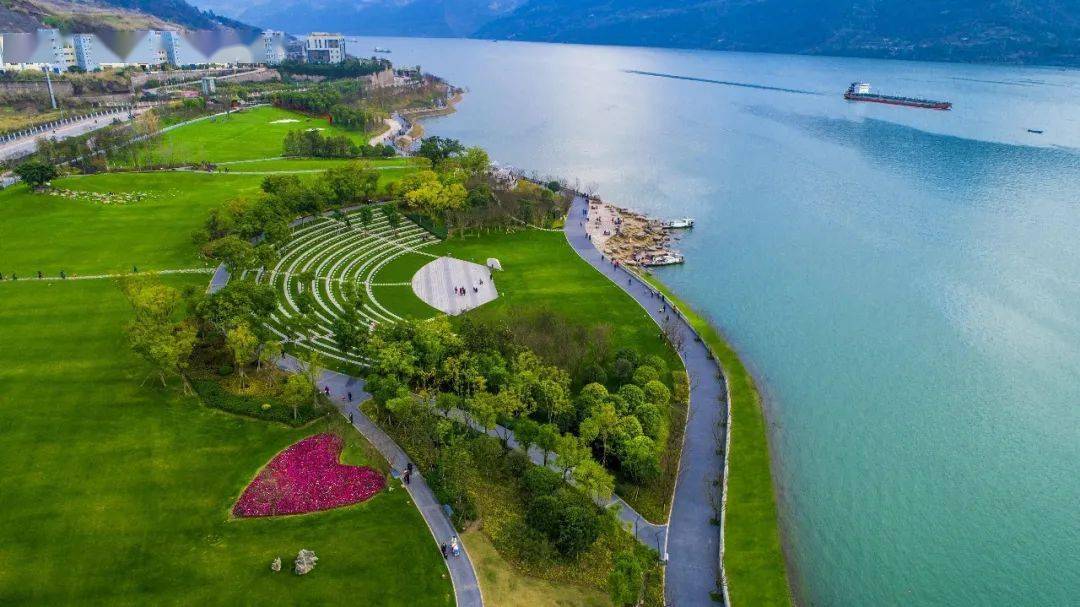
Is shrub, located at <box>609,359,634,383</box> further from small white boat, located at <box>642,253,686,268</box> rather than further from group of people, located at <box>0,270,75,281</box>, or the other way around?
group of people, located at <box>0,270,75,281</box>

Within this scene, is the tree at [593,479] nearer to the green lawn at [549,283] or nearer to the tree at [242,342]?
the green lawn at [549,283]

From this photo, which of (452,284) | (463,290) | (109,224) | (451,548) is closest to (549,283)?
(463,290)

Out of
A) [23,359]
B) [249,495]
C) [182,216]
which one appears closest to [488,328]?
[249,495]

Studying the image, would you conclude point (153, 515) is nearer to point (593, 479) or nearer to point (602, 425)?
point (593, 479)

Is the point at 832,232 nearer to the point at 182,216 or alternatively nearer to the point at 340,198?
the point at 340,198

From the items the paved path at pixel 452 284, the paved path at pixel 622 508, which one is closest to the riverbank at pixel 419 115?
the paved path at pixel 452 284
